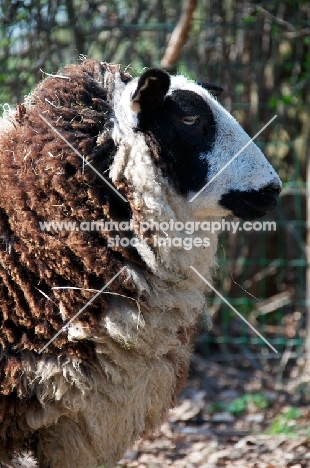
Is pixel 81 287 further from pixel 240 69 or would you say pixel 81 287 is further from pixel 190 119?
pixel 240 69

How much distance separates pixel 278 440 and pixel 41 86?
2.89 m

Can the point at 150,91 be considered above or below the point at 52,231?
above

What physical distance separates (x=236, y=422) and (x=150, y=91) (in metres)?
3.18

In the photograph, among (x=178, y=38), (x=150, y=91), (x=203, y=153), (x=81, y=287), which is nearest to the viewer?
(x=81, y=287)

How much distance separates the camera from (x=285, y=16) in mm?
5949

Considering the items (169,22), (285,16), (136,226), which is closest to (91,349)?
(136,226)

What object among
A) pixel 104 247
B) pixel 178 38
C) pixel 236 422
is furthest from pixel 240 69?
pixel 104 247

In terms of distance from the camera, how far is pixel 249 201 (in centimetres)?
283

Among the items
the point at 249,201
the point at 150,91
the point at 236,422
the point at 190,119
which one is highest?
the point at 150,91

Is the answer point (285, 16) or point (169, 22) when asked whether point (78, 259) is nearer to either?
point (169, 22)

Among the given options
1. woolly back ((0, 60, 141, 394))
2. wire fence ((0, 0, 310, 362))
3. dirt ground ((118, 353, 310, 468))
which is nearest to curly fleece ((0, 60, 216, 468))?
woolly back ((0, 60, 141, 394))

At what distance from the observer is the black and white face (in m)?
2.74

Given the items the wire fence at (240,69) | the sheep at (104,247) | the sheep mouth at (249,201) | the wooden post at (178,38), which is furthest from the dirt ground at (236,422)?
the wooden post at (178,38)

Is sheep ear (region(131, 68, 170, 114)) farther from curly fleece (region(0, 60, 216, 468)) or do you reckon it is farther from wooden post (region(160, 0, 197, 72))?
wooden post (region(160, 0, 197, 72))
